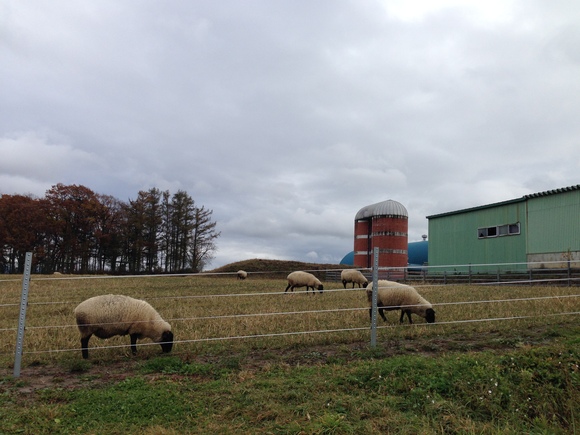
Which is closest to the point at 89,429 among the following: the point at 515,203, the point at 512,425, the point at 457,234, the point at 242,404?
the point at 242,404

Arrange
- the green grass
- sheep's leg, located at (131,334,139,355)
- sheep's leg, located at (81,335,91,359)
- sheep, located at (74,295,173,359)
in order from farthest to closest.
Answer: sheep's leg, located at (131,334,139,355), sheep, located at (74,295,173,359), sheep's leg, located at (81,335,91,359), the green grass

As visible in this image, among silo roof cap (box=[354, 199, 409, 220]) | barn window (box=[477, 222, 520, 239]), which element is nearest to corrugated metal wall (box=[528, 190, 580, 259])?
barn window (box=[477, 222, 520, 239])

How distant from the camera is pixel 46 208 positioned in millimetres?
47531

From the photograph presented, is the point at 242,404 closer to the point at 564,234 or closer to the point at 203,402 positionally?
the point at 203,402

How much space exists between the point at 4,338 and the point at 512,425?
9002mm

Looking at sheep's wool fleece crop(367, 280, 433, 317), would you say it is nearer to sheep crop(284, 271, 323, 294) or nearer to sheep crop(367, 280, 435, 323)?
sheep crop(367, 280, 435, 323)

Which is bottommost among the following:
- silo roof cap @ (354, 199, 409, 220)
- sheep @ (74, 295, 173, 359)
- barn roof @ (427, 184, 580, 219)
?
sheep @ (74, 295, 173, 359)

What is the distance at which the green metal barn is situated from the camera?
24062 mm

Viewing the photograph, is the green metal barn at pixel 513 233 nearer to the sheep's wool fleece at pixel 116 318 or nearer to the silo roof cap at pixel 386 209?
the silo roof cap at pixel 386 209

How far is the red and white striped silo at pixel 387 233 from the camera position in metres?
39.9

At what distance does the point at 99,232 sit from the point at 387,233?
3280 centimetres

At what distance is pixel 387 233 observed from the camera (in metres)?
40.4

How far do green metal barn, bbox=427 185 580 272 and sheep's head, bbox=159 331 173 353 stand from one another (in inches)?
650

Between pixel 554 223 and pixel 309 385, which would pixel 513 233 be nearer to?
pixel 554 223
